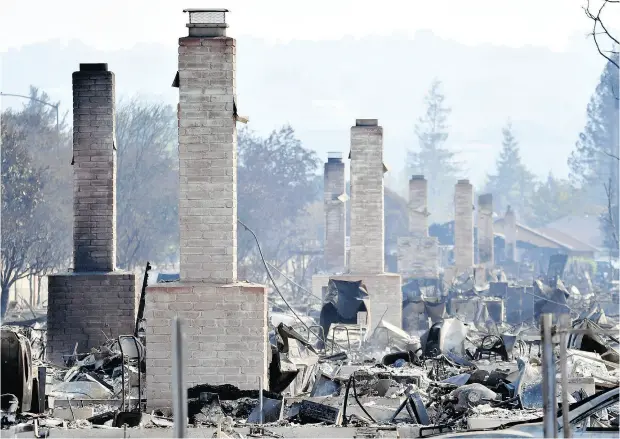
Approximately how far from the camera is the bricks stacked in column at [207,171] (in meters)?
13.0

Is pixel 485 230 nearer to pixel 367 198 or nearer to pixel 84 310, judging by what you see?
pixel 367 198

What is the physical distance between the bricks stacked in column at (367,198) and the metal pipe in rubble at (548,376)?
648 inches

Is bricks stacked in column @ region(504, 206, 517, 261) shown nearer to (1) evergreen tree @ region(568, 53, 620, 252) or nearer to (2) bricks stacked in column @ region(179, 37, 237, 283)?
(1) evergreen tree @ region(568, 53, 620, 252)

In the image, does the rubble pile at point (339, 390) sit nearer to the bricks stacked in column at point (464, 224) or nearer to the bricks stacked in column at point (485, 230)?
the bricks stacked in column at point (464, 224)

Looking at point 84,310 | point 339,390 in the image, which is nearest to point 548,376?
point 339,390

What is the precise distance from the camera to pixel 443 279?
4534 cm

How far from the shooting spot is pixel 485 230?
5069 cm

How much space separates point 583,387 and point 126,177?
1628 inches

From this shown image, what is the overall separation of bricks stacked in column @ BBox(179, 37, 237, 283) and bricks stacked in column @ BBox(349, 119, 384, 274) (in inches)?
439

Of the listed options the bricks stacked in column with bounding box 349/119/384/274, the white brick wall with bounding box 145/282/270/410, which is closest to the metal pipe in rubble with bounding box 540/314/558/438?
the white brick wall with bounding box 145/282/270/410

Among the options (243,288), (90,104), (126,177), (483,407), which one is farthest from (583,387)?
(126,177)

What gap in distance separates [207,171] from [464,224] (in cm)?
3190

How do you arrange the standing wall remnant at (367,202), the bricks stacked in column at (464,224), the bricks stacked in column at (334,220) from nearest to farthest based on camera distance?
the standing wall remnant at (367,202) → the bricks stacked in column at (334,220) → the bricks stacked in column at (464,224)

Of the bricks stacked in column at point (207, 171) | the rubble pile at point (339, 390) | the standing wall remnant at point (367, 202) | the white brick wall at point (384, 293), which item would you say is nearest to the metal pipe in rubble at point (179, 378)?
the rubble pile at point (339, 390)
